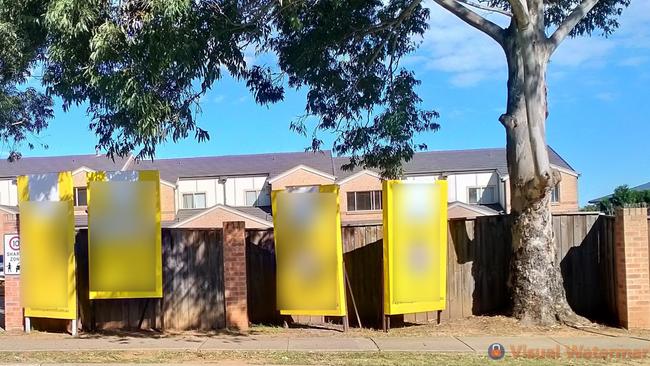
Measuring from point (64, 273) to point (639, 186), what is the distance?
40.9m

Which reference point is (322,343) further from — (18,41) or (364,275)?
(18,41)

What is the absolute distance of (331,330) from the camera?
38.8ft

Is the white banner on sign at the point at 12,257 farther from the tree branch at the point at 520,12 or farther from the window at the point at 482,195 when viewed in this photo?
the window at the point at 482,195

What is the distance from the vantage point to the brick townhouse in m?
44.0

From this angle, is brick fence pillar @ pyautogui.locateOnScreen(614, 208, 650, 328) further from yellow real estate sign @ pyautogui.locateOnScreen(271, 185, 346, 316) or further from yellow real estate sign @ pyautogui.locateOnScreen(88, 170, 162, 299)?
yellow real estate sign @ pyautogui.locateOnScreen(88, 170, 162, 299)

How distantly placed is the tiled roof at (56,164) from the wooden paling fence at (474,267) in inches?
1349

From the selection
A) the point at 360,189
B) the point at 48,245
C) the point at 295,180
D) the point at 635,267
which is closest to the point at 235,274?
the point at 48,245

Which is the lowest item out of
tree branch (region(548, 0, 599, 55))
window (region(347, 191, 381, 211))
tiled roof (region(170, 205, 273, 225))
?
tiled roof (region(170, 205, 273, 225))

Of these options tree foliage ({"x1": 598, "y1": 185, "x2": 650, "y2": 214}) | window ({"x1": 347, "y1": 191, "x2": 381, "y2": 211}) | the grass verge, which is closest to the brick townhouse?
window ({"x1": 347, "y1": 191, "x2": 381, "y2": 211})

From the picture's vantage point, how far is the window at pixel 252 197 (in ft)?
150

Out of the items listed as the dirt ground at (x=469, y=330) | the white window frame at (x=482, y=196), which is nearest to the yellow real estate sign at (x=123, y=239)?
the dirt ground at (x=469, y=330)

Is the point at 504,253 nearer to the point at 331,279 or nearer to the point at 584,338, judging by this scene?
the point at 584,338

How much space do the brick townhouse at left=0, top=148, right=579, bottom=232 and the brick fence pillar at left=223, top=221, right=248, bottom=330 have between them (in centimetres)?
3024

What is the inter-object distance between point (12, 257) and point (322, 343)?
18.7 ft
